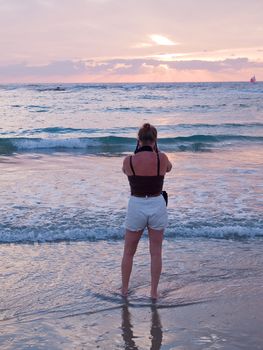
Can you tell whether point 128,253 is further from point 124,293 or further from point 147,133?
point 147,133

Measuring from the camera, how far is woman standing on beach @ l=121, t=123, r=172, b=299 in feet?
16.5

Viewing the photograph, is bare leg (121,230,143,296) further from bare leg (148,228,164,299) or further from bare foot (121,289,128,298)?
bare leg (148,228,164,299)

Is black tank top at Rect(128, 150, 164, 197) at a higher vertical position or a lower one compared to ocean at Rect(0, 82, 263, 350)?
higher

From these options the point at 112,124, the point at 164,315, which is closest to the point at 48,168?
the point at 164,315

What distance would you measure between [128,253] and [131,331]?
3.50 ft

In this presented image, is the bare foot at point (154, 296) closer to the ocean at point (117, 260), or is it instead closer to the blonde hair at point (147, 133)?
the ocean at point (117, 260)

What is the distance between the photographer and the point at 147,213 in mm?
5129

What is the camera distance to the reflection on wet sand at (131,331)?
13.8 feet

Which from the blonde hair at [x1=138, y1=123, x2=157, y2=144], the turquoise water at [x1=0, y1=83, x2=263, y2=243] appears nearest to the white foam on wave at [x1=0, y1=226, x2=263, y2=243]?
the turquoise water at [x1=0, y1=83, x2=263, y2=243]

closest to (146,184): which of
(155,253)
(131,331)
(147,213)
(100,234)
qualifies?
(147,213)

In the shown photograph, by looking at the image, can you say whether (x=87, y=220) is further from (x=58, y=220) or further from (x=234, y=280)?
(x=234, y=280)

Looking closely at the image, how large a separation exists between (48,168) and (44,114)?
22.3 metres

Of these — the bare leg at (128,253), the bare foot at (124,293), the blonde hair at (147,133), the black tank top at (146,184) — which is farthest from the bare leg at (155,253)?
the blonde hair at (147,133)

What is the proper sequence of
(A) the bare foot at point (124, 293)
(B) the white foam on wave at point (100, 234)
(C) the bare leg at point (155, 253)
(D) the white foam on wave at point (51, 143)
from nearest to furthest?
1. (C) the bare leg at point (155, 253)
2. (A) the bare foot at point (124, 293)
3. (B) the white foam on wave at point (100, 234)
4. (D) the white foam on wave at point (51, 143)
